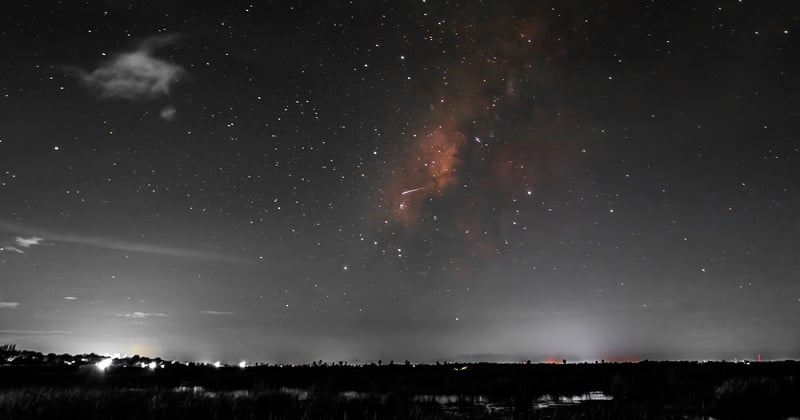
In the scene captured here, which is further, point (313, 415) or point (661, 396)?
point (661, 396)

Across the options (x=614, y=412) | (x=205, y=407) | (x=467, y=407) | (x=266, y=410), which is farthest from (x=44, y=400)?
(x=614, y=412)

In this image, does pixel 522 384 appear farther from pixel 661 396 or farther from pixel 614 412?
pixel 614 412

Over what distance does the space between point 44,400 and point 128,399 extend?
2.38 metres

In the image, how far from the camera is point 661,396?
20922 mm

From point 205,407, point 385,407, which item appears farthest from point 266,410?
point 385,407

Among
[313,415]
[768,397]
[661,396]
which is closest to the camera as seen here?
[313,415]

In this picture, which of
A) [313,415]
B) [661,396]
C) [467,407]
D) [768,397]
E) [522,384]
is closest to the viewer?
[313,415]

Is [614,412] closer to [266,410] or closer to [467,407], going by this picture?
[467,407]

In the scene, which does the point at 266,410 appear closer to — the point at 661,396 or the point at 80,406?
the point at 80,406

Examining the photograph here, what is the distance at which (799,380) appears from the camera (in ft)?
71.1

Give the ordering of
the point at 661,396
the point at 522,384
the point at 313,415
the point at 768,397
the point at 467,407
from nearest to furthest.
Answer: the point at 313,415 < the point at 768,397 < the point at 467,407 < the point at 661,396 < the point at 522,384

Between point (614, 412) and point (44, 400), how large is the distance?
54.1 ft

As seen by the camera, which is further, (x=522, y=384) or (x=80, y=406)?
(x=522, y=384)

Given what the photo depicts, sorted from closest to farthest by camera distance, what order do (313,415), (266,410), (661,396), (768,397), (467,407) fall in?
(313,415)
(266,410)
(768,397)
(467,407)
(661,396)
